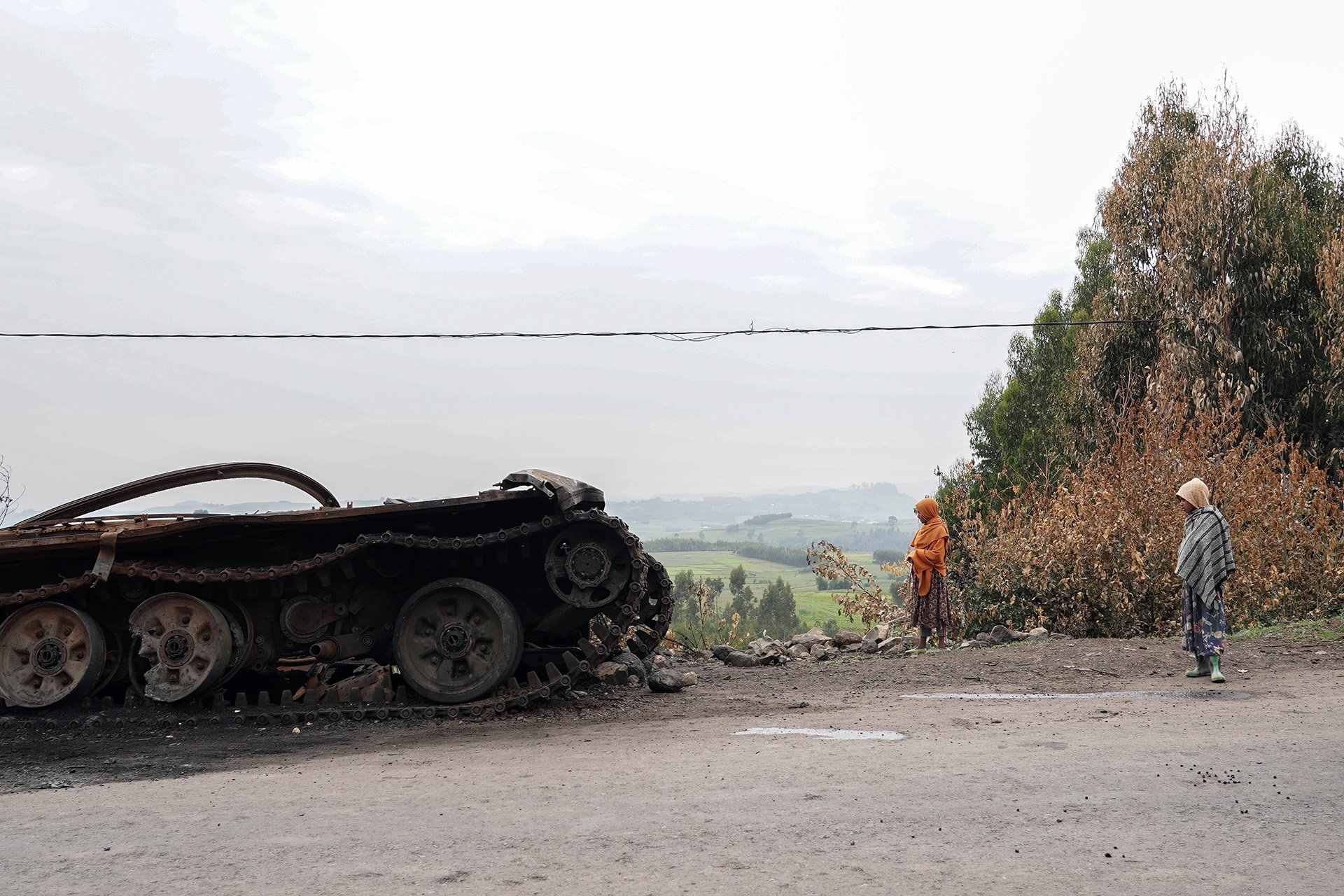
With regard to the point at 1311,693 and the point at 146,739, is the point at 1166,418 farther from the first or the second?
the point at 146,739

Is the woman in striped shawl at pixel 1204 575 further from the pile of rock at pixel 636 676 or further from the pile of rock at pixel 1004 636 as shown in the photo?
the pile of rock at pixel 636 676

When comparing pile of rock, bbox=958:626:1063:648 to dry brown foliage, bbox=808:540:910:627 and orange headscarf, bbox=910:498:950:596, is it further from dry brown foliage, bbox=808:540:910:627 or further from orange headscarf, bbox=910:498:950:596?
dry brown foliage, bbox=808:540:910:627

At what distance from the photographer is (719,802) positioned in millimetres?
5578

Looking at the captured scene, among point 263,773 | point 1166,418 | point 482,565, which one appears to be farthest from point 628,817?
point 1166,418

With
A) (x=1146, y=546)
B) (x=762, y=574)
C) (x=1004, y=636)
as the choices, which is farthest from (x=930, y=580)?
(x=762, y=574)

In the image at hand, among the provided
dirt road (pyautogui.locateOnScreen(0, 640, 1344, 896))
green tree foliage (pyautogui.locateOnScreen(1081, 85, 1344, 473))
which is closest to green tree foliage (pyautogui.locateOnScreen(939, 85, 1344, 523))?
green tree foliage (pyautogui.locateOnScreen(1081, 85, 1344, 473))

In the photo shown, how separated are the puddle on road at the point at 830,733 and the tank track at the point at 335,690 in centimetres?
181

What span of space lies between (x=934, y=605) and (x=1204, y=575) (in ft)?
14.4

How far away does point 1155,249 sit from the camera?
28906mm

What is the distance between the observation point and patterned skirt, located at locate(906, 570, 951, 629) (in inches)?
546

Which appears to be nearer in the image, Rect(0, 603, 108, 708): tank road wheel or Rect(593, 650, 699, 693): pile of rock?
Rect(0, 603, 108, 708): tank road wheel

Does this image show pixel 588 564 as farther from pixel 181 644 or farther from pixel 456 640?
pixel 181 644

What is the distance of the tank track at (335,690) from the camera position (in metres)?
9.15

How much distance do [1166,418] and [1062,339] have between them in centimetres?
2443
